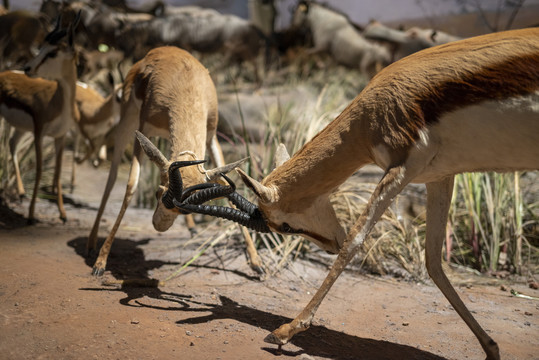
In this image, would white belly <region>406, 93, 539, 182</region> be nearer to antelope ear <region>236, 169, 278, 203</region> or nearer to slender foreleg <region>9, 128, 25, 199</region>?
antelope ear <region>236, 169, 278, 203</region>

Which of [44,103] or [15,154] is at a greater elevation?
[44,103]

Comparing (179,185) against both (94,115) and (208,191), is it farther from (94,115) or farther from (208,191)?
(94,115)

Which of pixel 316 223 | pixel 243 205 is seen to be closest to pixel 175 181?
pixel 243 205

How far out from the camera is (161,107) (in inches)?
179

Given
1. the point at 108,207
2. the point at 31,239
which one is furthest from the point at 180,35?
the point at 31,239

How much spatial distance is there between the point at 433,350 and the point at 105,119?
616cm

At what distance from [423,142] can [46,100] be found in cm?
516

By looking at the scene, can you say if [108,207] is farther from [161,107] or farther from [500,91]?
[500,91]

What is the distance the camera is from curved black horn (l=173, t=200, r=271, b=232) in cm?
335

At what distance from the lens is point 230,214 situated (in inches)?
133

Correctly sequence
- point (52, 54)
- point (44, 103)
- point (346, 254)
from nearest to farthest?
point (346, 254)
point (52, 54)
point (44, 103)

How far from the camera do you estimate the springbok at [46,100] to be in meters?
5.91

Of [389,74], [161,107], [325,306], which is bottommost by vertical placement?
[325,306]

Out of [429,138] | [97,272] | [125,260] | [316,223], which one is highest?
[429,138]
